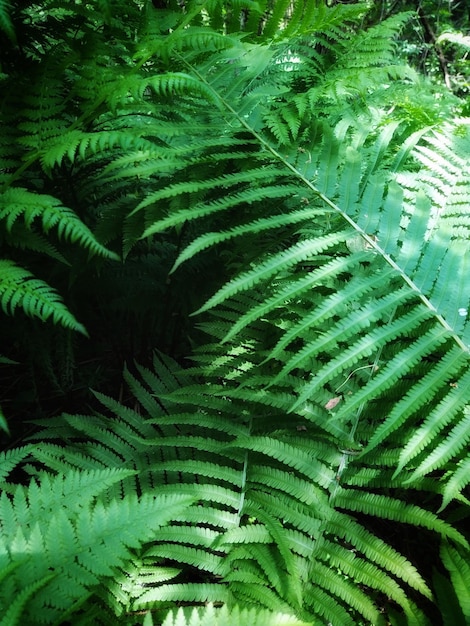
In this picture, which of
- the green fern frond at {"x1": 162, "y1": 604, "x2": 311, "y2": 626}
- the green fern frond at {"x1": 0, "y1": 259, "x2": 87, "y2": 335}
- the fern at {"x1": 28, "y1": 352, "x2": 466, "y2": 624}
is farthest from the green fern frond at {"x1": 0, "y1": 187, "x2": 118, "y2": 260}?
the green fern frond at {"x1": 162, "y1": 604, "x2": 311, "y2": 626}

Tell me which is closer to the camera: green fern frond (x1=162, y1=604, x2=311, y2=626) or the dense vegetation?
green fern frond (x1=162, y1=604, x2=311, y2=626)

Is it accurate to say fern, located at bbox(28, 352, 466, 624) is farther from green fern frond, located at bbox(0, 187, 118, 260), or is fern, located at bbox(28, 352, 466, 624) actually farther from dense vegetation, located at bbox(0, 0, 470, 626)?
green fern frond, located at bbox(0, 187, 118, 260)

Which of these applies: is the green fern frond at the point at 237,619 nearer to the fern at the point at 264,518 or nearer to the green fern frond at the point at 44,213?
the fern at the point at 264,518

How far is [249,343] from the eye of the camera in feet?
6.01

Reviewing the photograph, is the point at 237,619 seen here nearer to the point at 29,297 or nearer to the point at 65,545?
the point at 65,545

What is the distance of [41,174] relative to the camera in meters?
2.02

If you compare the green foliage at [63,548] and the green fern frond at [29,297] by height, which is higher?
the green fern frond at [29,297]

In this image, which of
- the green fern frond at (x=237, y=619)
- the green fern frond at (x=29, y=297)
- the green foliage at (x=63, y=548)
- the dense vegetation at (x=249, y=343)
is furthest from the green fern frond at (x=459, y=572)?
the green fern frond at (x=29, y=297)

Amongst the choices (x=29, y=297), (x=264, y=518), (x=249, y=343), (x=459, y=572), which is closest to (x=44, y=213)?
(x=29, y=297)

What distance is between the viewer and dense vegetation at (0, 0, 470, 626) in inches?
49.1

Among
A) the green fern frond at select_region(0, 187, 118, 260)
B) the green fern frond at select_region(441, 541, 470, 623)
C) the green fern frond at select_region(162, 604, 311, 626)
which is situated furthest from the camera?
the green fern frond at select_region(0, 187, 118, 260)

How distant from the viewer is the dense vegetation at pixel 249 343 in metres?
1.25

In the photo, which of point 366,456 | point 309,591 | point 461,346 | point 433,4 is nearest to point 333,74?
point 461,346

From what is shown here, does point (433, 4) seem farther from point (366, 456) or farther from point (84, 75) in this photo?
point (366, 456)
